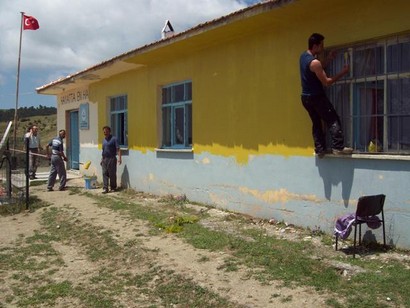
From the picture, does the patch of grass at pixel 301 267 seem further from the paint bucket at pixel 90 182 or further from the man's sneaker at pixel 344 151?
the paint bucket at pixel 90 182

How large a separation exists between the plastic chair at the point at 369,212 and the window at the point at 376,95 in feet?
2.34

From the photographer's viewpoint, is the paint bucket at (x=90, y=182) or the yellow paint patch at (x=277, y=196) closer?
the yellow paint patch at (x=277, y=196)

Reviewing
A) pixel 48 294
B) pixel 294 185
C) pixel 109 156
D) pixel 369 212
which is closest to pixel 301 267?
pixel 369 212

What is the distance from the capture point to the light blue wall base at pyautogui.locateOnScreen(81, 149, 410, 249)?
18.8ft

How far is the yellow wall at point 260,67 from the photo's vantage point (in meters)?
6.15

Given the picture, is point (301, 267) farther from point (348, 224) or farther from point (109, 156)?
point (109, 156)

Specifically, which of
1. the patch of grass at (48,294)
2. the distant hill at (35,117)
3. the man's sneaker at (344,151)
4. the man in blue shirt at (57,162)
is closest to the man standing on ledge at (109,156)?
the man in blue shirt at (57,162)

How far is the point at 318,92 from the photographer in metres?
6.29

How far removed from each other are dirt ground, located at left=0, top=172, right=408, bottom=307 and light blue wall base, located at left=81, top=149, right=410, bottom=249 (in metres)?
0.35

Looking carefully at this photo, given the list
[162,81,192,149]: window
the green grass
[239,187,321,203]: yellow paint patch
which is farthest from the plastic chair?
[162,81,192,149]: window

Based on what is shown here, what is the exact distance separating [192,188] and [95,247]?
9.42ft

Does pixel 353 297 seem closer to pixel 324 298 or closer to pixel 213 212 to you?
pixel 324 298

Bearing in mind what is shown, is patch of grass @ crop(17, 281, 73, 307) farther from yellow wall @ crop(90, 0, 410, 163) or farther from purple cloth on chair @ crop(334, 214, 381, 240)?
yellow wall @ crop(90, 0, 410, 163)

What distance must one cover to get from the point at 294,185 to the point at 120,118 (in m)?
7.14
